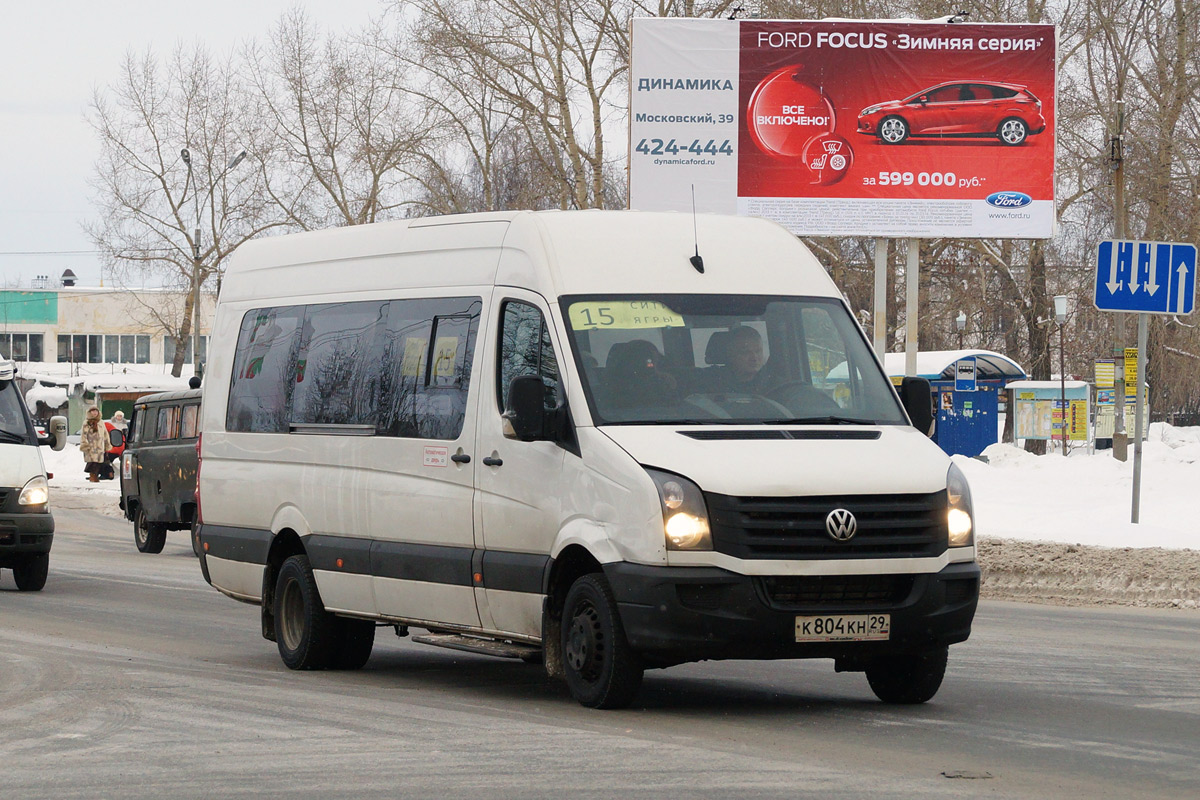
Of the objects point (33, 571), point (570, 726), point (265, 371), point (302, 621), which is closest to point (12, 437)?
point (33, 571)

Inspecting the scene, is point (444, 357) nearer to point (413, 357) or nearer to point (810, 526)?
point (413, 357)

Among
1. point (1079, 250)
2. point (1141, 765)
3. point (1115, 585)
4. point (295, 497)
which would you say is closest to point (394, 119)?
point (1079, 250)

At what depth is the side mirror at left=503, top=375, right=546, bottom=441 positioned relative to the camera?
8.41 meters

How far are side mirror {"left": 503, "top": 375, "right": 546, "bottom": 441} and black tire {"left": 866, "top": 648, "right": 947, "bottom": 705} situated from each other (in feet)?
6.78

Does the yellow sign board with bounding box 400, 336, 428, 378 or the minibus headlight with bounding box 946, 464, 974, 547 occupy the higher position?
the yellow sign board with bounding box 400, 336, 428, 378

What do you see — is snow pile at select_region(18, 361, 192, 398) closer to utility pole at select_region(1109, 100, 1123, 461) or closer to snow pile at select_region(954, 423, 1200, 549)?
utility pole at select_region(1109, 100, 1123, 461)

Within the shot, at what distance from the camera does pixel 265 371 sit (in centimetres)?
1136

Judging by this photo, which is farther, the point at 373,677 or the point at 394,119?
the point at 394,119

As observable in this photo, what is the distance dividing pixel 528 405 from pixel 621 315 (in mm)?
770

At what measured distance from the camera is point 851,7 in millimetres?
49812

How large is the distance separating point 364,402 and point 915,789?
15.4 feet

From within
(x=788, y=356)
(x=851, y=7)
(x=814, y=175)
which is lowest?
(x=788, y=356)

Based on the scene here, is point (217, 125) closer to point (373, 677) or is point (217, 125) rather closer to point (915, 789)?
point (373, 677)

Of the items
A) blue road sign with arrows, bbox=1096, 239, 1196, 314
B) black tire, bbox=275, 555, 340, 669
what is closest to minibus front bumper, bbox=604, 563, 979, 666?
black tire, bbox=275, 555, 340, 669
